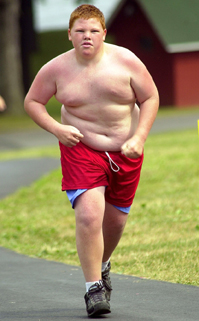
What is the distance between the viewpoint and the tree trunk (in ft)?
106

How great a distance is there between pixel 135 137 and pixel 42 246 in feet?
10.2

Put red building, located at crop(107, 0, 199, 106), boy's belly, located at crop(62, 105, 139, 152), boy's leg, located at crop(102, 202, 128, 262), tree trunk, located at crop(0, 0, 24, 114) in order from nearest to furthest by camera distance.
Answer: boy's belly, located at crop(62, 105, 139, 152), boy's leg, located at crop(102, 202, 128, 262), red building, located at crop(107, 0, 199, 106), tree trunk, located at crop(0, 0, 24, 114)

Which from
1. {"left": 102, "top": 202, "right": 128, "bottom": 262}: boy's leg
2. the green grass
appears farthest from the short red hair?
the green grass

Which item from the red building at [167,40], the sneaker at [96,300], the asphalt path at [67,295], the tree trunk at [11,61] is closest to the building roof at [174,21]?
the red building at [167,40]

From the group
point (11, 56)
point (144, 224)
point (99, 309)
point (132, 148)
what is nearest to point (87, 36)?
point (132, 148)

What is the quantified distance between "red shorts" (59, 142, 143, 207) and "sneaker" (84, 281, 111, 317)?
585 mm

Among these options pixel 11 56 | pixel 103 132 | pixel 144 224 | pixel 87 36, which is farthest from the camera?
Answer: pixel 11 56

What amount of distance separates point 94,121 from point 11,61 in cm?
2960

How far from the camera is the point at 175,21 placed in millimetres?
31953

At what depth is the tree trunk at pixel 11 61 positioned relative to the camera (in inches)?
1268

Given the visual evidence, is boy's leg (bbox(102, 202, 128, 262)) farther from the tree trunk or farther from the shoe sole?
the tree trunk

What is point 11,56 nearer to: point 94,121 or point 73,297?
point 73,297

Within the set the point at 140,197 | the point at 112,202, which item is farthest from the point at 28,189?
the point at 112,202

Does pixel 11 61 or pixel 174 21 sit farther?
pixel 11 61
